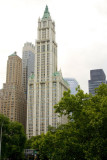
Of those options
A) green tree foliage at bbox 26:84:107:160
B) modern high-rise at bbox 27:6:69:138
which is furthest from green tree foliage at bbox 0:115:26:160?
modern high-rise at bbox 27:6:69:138

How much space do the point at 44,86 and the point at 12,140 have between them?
3495 inches

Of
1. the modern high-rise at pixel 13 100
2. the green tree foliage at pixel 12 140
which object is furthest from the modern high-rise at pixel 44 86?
the green tree foliage at pixel 12 140

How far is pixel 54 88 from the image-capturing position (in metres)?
156

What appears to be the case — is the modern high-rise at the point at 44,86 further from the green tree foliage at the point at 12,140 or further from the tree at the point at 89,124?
the tree at the point at 89,124

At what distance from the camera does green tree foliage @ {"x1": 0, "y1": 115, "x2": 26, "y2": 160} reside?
2672 inches

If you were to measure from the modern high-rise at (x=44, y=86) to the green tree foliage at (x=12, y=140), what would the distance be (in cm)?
7152

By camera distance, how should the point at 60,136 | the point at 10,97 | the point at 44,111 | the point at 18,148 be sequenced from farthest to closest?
1. the point at 10,97
2. the point at 44,111
3. the point at 18,148
4. the point at 60,136

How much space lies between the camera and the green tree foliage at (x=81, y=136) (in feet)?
92.6

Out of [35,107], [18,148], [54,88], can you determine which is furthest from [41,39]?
[18,148]

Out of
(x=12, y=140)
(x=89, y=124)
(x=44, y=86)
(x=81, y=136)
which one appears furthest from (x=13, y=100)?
(x=89, y=124)

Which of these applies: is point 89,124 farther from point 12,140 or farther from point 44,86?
point 44,86

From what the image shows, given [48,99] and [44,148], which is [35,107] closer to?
[48,99]

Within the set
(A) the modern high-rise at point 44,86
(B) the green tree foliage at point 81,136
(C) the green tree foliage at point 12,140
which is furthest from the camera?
(A) the modern high-rise at point 44,86

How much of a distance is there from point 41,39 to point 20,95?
4902 centimetres
